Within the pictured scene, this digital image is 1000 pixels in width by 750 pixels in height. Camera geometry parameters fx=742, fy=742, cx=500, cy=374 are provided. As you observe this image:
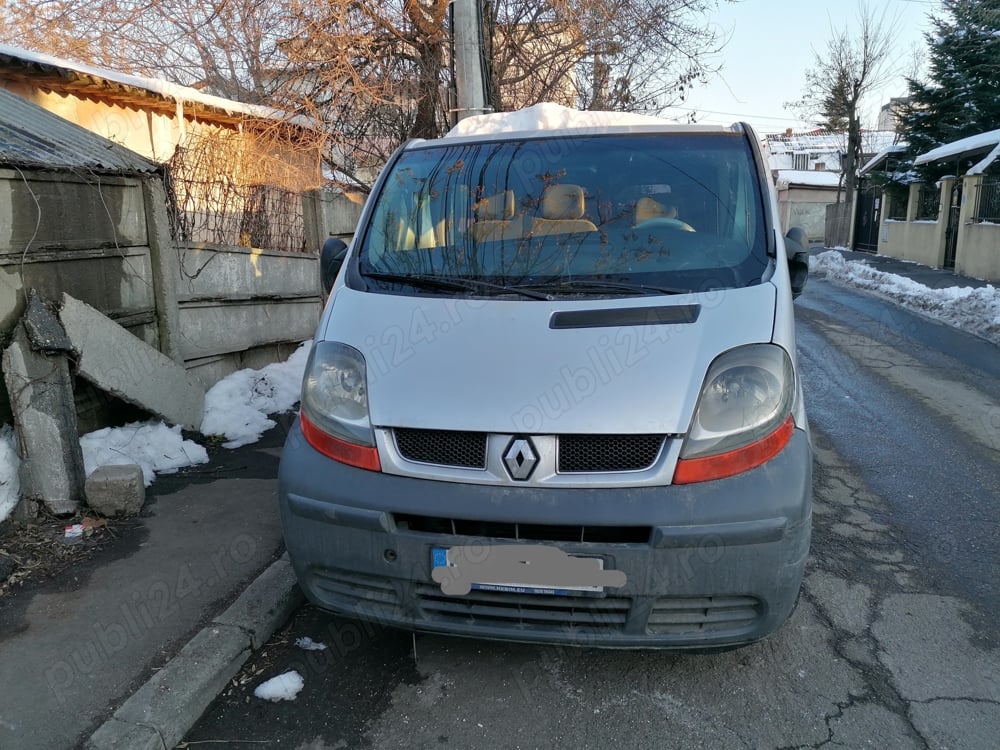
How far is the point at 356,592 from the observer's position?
8.64 feet

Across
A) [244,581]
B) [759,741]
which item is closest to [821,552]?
[759,741]

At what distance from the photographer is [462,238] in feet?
11.2

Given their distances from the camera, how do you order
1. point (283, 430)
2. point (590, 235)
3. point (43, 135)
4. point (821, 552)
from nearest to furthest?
point (590, 235)
point (821, 552)
point (43, 135)
point (283, 430)

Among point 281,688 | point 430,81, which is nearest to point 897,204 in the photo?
point 430,81

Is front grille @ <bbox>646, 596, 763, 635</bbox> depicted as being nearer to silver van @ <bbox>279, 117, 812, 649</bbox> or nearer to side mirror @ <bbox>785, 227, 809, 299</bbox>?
silver van @ <bbox>279, 117, 812, 649</bbox>

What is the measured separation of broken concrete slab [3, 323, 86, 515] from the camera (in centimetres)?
390

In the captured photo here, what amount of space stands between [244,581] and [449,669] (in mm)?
1145

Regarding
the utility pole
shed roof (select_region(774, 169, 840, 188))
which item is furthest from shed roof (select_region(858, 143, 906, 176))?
shed roof (select_region(774, 169, 840, 188))

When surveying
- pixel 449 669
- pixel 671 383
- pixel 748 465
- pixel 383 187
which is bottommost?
pixel 449 669

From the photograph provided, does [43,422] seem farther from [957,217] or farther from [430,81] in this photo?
[957,217]

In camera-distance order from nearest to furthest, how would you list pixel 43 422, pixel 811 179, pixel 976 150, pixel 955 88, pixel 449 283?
pixel 449 283
pixel 43 422
pixel 976 150
pixel 955 88
pixel 811 179

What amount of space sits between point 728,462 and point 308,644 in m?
1.91

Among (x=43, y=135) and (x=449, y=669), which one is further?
(x=43, y=135)

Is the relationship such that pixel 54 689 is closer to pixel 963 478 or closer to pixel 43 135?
pixel 43 135
